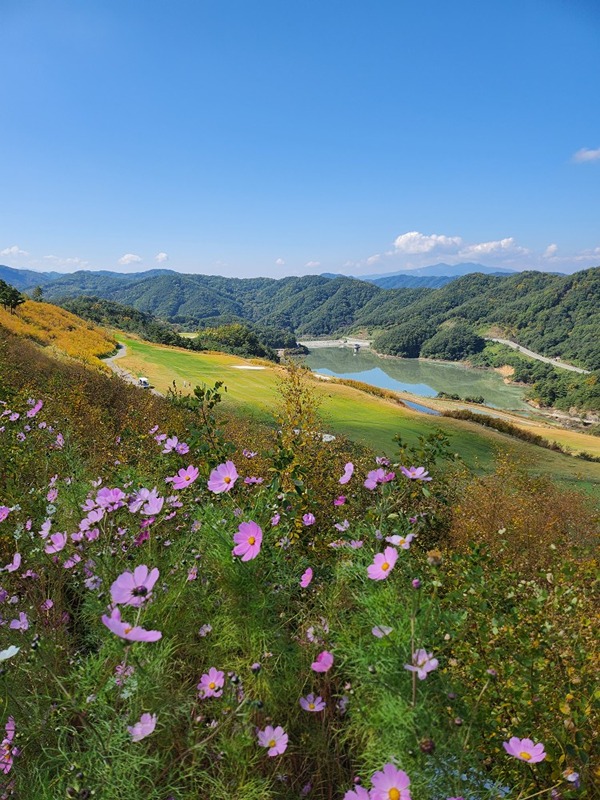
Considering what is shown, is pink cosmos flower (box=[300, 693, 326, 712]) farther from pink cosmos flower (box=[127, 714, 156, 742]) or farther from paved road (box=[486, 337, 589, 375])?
paved road (box=[486, 337, 589, 375])

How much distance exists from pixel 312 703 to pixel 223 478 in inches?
32.8

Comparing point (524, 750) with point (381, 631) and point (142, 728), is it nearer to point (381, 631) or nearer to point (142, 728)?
point (381, 631)

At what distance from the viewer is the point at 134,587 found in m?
1.08

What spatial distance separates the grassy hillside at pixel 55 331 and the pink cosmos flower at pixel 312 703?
2101 cm

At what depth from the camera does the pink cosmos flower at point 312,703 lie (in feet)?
4.00

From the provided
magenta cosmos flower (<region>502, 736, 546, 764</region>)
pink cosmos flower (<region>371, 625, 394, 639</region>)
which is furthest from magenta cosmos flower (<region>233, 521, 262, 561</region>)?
magenta cosmos flower (<region>502, 736, 546, 764</region>)

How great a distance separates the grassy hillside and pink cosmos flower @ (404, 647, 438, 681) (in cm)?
2132

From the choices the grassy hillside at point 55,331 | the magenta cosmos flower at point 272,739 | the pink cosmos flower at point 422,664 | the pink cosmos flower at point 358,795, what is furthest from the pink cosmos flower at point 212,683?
the grassy hillside at point 55,331

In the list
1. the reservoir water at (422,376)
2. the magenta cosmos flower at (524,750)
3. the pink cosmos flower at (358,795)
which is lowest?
the reservoir water at (422,376)

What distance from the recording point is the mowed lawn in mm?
16484

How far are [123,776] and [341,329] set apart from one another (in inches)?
7673

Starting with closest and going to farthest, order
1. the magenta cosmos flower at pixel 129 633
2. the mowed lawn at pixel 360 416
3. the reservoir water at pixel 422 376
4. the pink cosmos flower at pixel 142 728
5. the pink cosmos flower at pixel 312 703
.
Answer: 1. the magenta cosmos flower at pixel 129 633
2. the pink cosmos flower at pixel 142 728
3. the pink cosmos flower at pixel 312 703
4. the mowed lawn at pixel 360 416
5. the reservoir water at pixel 422 376

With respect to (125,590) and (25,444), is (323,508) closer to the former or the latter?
(25,444)

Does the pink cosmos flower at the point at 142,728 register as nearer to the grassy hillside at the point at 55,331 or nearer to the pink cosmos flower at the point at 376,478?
the pink cosmos flower at the point at 376,478
